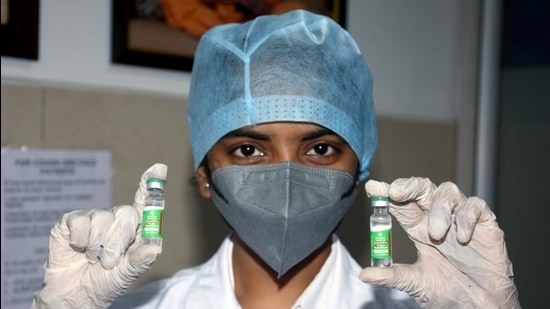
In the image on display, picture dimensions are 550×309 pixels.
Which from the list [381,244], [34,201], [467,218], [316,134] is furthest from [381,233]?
[34,201]

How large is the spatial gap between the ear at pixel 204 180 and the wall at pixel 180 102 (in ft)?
1.42

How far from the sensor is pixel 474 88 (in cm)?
252

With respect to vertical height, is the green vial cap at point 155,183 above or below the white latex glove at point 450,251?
above

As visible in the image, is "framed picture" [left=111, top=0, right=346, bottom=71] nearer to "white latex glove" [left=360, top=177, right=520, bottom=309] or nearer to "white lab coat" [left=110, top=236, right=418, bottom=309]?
"white lab coat" [left=110, top=236, right=418, bottom=309]

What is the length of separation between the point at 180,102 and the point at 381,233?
93cm

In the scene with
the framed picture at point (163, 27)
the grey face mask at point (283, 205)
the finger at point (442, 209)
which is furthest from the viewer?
the framed picture at point (163, 27)

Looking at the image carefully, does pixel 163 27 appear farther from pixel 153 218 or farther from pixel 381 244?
pixel 381 244

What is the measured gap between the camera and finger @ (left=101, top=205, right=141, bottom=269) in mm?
1104

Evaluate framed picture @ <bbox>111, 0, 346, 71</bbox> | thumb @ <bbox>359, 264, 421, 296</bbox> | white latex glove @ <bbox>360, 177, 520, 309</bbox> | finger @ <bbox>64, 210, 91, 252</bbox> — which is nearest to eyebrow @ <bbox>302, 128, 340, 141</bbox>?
white latex glove @ <bbox>360, 177, 520, 309</bbox>

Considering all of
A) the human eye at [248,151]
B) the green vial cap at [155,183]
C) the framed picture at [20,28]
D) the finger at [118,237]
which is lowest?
the finger at [118,237]

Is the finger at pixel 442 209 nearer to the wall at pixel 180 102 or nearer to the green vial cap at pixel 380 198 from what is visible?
the green vial cap at pixel 380 198

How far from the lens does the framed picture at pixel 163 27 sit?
1724 millimetres

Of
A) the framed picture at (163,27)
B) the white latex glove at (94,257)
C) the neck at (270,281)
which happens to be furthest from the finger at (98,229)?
the framed picture at (163,27)

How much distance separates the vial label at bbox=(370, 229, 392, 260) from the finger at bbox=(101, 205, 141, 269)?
1.25ft
